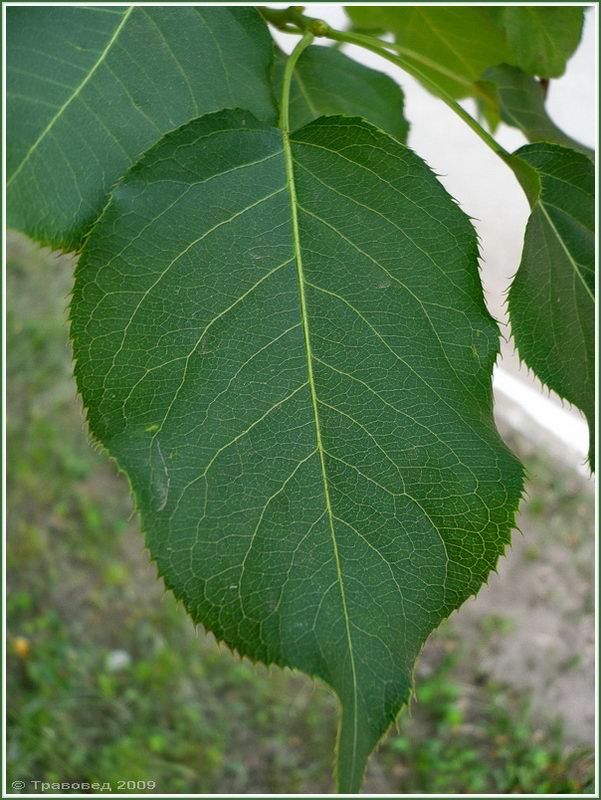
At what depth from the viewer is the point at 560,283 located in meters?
0.56

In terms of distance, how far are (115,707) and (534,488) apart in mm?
1268

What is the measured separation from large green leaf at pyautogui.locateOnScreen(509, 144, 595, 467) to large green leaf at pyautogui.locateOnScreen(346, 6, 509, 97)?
169mm

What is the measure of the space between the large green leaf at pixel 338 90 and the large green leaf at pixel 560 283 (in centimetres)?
17

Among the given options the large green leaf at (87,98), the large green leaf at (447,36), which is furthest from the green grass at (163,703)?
the large green leaf at (87,98)

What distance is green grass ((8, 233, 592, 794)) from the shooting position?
1670mm

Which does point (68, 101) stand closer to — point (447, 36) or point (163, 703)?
point (447, 36)

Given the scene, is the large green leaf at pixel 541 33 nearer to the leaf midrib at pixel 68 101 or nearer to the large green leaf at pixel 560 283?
the large green leaf at pixel 560 283

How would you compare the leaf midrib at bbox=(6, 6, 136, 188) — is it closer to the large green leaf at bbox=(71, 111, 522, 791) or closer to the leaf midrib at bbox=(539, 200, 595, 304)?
the large green leaf at bbox=(71, 111, 522, 791)

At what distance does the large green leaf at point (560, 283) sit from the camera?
1.71ft

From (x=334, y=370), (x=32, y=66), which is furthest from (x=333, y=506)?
(x=32, y=66)

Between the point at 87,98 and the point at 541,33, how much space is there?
0.38 m

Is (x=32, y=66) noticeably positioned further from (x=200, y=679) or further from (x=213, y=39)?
(x=200, y=679)

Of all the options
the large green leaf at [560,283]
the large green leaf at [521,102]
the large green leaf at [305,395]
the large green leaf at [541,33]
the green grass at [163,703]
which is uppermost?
the large green leaf at [541,33]

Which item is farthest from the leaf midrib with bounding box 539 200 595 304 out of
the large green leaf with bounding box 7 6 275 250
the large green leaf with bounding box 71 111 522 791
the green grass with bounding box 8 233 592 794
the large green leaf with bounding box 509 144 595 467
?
the green grass with bounding box 8 233 592 794
